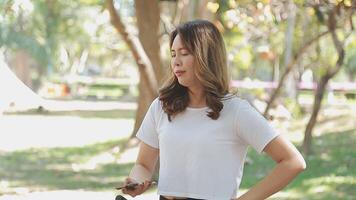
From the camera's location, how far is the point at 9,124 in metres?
24.2

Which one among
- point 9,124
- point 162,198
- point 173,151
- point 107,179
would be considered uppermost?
point 173,151

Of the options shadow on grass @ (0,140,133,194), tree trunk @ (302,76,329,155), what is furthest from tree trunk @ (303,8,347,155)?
shadow on grass @ (0,140,133,194)

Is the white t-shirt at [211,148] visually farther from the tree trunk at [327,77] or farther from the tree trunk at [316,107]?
the tree trunk at [316,107]

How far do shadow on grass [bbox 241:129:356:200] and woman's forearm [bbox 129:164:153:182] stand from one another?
7.14 metres

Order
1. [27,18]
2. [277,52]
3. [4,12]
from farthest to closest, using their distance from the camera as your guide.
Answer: [27,18]
[277,52]
[4,12]

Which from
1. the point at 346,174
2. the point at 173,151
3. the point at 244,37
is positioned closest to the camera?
the point at 173,151

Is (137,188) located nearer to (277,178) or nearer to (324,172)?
(277,178)

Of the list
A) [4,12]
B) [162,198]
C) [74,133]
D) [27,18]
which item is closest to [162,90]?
[162,198]

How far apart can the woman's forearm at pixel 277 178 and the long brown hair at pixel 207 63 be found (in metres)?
0.27

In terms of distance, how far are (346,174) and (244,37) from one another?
480 inches

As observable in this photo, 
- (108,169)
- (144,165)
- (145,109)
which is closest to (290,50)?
(145,109)

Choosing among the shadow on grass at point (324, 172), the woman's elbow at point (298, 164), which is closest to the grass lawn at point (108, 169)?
the shadow on grass at point (324, 172)

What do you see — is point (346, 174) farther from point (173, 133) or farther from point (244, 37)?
point (244, 37)

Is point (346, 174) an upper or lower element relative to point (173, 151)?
lower
